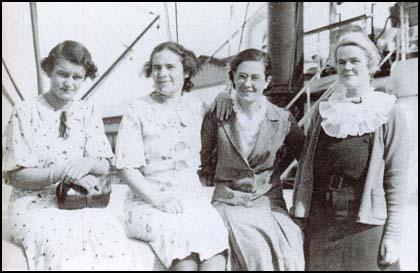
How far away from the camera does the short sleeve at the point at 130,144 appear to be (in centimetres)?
111

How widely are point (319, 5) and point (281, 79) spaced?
358mm

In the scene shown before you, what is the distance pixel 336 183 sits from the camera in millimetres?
1102

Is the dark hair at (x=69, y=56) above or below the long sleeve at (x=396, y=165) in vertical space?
above

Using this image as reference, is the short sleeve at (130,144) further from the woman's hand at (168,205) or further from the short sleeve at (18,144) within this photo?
the short sleeve at (18,144)

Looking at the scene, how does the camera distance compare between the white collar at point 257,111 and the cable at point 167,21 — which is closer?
the white collar at point 257,111

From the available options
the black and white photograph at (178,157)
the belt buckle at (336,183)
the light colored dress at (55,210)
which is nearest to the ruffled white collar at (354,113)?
the black and white photograph at (178,157)

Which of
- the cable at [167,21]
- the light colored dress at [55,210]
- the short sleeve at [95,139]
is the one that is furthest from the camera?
the cable at [167,21]

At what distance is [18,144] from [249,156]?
0.61 metres

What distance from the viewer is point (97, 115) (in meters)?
1.16

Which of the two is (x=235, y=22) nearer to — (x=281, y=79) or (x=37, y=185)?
(x=281, y=79)

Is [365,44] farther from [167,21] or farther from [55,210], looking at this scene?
[55,210]

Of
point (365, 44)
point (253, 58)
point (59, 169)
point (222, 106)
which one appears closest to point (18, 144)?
point (59, 169)

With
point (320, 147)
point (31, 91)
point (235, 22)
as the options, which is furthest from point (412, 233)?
point (31, 91)

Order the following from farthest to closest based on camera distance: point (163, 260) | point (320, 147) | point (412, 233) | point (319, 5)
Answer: point (319, 5), point (412, 233), point (320, 147), point (163, 260)
